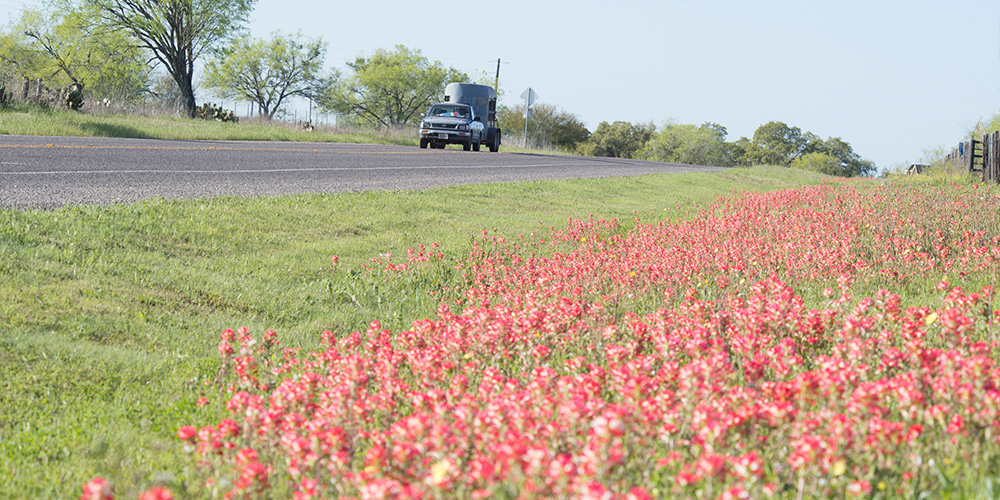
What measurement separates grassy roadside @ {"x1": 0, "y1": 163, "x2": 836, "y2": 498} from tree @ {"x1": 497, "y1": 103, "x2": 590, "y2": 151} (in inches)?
2754

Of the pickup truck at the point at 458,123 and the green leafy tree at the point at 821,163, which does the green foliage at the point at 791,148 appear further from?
the pickup truck at the point at 458,123

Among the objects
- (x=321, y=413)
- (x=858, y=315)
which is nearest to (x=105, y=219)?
(x=321, y=413)

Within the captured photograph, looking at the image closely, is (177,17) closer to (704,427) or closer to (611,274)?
(611,274)

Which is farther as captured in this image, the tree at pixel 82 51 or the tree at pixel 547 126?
the tree at pixel 547 126

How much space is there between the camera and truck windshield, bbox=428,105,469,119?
3153 centimetres

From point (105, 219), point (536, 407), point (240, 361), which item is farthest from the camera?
point (105, 219)

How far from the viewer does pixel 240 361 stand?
3535 millimetres

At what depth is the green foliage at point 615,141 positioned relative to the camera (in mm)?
95625

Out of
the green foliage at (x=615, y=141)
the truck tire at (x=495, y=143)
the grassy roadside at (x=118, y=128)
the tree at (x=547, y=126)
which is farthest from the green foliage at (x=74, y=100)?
the green foliage at (x=615, y=141)

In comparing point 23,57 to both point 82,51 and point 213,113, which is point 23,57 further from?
point 213,113

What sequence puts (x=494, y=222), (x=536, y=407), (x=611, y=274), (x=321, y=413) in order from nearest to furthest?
(x=536, y=407)
(x=321, y=413)
(x=611, y=274)
(x=494, y=222)

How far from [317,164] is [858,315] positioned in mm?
13937

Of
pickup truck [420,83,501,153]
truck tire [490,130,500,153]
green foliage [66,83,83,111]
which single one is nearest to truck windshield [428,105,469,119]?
pickup truck [420,83,501,153]

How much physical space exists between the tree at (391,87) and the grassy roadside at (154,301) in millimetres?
75603
